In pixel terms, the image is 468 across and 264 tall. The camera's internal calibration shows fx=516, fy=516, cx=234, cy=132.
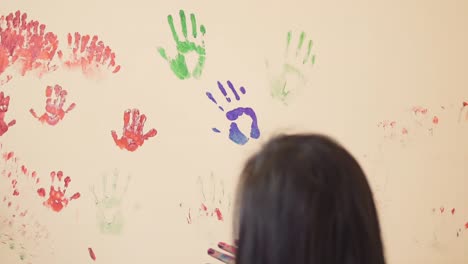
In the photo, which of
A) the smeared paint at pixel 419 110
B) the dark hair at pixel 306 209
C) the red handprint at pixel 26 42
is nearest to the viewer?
the dark hair at pixel 306 209

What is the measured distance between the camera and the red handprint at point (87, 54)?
1.24 metres

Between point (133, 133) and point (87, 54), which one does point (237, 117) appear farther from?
point (87, 54)

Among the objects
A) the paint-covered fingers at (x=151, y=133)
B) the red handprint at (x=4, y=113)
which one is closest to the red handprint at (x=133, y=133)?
the paint-covered fingers at (x=151, y=133)

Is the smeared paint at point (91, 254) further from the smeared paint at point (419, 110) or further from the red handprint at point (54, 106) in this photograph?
the smeared paint at point (419, 110)

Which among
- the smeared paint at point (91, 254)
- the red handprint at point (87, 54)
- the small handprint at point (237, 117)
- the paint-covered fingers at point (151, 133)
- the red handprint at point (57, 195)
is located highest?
the red handprint at point (87, 54)

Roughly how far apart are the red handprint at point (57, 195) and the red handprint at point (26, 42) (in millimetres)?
252

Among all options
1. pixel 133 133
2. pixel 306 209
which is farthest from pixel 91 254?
pixel 306 209

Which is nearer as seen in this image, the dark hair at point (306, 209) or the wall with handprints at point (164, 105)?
the dark hair at point (306, 209)

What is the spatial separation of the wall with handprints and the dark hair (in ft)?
2.20

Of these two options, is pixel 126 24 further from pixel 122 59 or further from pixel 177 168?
pixel 177 168

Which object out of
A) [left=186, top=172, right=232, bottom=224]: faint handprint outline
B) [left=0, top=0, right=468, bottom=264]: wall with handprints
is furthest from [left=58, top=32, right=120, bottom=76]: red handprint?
[left=186, top=172, right=232, bottom=224]: faint handprint outline

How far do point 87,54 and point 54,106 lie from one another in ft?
0.49

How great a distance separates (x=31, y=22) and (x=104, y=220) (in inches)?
20.0

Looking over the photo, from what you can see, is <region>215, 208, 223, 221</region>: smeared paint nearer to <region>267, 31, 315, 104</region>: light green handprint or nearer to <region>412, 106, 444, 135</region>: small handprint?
<region>267, 31, 315, 104</region>: light green handprint
